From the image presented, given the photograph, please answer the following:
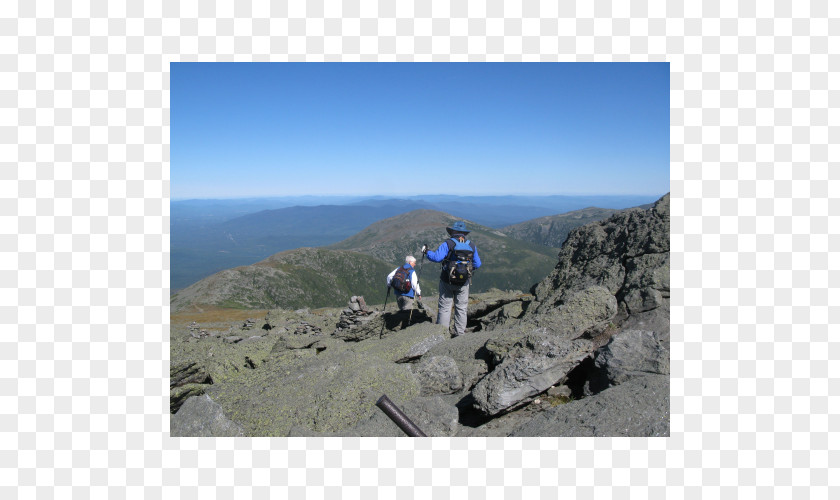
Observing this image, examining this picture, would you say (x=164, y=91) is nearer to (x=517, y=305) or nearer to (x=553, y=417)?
(x=553, y=417)

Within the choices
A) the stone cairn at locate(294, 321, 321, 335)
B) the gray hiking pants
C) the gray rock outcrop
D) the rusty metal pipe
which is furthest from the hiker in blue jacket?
the stone cairn at locate(294, 321, 321, 335)

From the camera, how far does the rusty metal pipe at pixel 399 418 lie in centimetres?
673

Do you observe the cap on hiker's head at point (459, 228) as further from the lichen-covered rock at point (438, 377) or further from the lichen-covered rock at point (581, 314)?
the lichen-covered rock at point (438, 377)

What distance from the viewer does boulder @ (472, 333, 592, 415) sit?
756 cm

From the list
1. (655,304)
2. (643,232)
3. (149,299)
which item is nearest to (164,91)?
(149,299)

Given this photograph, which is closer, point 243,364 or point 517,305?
point 243,364

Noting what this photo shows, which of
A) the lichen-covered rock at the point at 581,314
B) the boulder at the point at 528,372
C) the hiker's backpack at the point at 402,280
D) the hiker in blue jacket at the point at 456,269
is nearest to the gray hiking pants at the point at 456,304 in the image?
the hiker in blue jacket at the point at 456,269

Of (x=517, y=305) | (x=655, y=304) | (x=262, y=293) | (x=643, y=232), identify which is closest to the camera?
(x=655, y=304)

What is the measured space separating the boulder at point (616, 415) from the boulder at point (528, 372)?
572mm

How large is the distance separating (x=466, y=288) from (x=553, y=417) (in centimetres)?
632

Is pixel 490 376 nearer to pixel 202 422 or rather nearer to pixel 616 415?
pixel 616 415

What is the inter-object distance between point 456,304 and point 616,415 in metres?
7.01

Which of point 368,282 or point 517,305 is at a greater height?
point 517,305

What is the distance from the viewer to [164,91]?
6.39 metres
